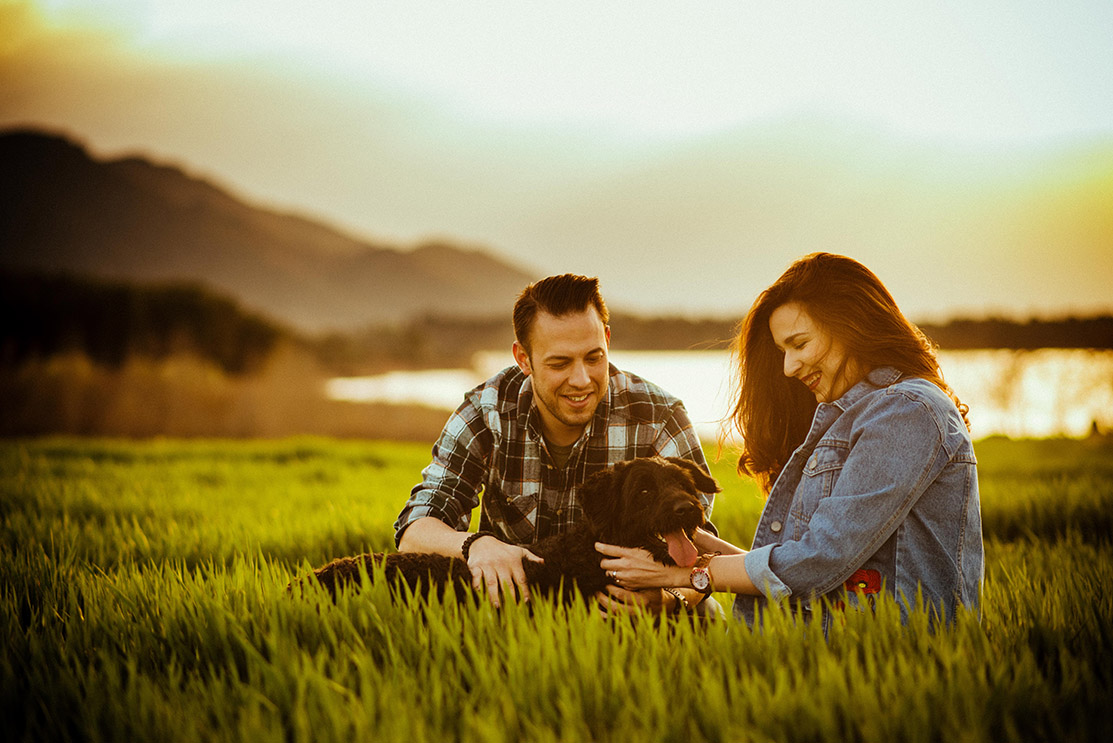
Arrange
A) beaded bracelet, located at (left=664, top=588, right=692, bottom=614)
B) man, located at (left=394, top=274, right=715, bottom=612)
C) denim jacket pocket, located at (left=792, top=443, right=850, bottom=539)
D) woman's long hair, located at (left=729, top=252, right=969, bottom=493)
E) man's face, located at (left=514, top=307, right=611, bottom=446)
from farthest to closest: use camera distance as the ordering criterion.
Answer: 1. man, located at (left=394, top=274, right=715, bottom=612)
2. man's face, located at (left=514, top=307, right=611, bottom=446)
3. beaded bracelet, located at (left=664, top=588, right=692, bottom=614)
4. woman's long hair, located at (left=729, top=252, right=969, bottom=493)
5. denim jacket pocket, located at (left=792, top=443, right=850, bottom=539)

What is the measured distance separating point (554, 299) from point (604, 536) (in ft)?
5.02

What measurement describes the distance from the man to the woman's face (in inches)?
48.1

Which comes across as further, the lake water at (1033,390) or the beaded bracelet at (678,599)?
the lake water at (1033,390)

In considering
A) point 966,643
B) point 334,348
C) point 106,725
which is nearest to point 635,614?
point 966,643

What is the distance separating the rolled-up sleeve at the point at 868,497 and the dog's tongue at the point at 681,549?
52 centimetres

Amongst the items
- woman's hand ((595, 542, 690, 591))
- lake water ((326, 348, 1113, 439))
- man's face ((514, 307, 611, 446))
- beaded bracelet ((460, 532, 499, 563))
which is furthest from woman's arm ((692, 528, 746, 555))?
lake water ((326, 348, 1113, 439))

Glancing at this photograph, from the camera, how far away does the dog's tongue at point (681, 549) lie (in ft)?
11.2

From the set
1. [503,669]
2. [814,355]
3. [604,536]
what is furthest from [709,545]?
[503,669]

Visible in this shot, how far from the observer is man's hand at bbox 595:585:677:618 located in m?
3.42

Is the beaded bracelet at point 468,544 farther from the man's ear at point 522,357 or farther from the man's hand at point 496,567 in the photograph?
the man's ear at point 522,357

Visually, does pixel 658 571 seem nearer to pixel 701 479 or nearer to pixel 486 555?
pixel 701 479

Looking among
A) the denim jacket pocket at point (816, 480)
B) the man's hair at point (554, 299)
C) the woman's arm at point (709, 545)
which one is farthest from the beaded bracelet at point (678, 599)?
the man's hair at point (554, 299)

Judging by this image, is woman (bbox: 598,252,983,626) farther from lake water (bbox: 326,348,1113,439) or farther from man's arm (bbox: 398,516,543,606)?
lake water (bbox: 326,348,1113,439)

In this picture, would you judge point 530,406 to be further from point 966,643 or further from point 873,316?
point 966,643
